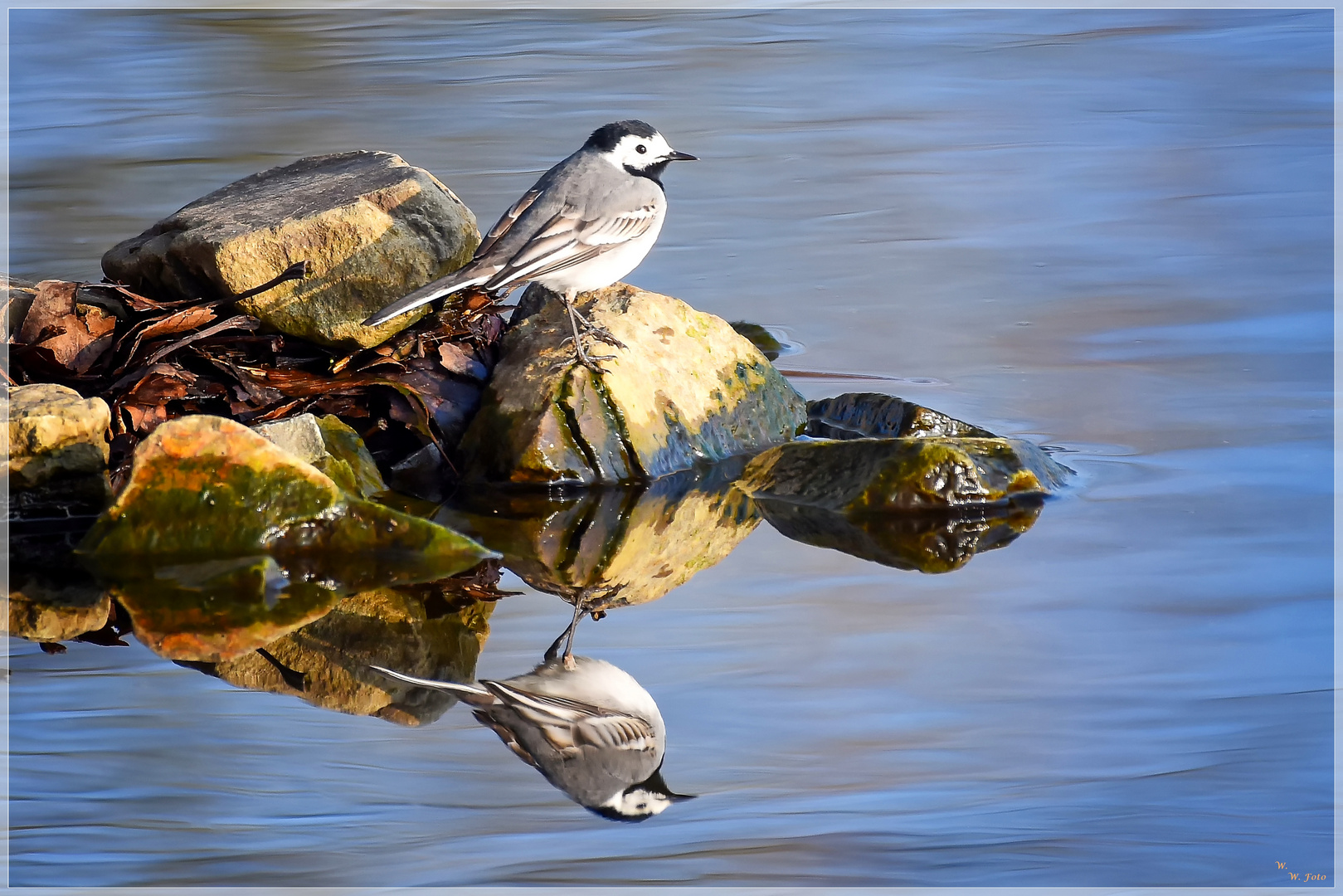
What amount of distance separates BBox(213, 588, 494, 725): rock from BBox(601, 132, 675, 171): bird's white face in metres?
2.37

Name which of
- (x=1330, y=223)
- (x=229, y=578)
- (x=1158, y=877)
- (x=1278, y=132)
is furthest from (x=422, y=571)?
(x=1278, y=132)

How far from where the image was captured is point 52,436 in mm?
5371

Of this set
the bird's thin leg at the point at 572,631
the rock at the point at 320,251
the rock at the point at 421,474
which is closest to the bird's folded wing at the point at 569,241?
the rock at the point at 320,251

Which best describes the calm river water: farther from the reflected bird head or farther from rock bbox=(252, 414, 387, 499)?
rock bbox=(252, 414, 387, 499)

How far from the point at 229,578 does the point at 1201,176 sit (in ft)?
23.5

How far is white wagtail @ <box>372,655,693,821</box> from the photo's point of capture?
12.3 feet

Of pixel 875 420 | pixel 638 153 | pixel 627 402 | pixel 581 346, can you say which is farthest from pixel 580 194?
pixel 875 420

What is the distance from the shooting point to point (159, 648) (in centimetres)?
455

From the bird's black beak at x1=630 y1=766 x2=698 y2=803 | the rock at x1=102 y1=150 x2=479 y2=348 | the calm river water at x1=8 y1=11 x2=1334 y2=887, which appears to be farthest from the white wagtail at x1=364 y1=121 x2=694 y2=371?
the bird's black beak at x1=630 y1=766 x2=698 y2=803

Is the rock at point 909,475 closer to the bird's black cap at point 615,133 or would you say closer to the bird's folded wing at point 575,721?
the bird's black cap at point 615,133

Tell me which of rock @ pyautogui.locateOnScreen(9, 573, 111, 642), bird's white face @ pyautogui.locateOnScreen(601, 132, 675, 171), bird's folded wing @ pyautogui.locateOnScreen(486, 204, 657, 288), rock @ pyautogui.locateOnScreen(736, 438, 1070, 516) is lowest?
rock @ pyautogui.locateOnScreen(9, 573, 111, 642)

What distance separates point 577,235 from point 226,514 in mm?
1786

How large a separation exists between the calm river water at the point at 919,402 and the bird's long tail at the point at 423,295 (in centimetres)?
115

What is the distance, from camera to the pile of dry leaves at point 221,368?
5969 millimetres
